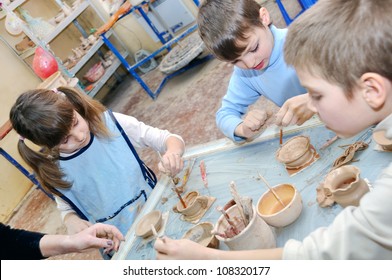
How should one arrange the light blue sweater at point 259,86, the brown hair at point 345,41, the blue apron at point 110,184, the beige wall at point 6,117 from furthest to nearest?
1. the beige wall at point 6,117
2. the blue apron at point 110,184
3. the light blue sweater at point 259,86
4. the brown hair at point 345,41

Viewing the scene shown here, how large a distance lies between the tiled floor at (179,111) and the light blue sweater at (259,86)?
4.61 ft

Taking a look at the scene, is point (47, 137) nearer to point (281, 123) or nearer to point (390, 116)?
point (281, 123)

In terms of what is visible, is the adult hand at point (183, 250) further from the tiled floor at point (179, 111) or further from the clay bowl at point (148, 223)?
the tiled floor at point (179, 111)

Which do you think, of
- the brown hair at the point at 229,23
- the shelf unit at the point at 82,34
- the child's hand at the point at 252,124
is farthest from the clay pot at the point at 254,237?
the shelf unit at the point at 82,34

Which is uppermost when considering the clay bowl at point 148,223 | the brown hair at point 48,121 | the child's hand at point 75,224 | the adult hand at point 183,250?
the brown hair at point 48,121

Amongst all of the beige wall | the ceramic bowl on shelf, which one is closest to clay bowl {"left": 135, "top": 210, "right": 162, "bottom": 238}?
the beige wall

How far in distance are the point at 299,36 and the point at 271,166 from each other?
568 mm

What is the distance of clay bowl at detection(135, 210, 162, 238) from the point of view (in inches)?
51.5

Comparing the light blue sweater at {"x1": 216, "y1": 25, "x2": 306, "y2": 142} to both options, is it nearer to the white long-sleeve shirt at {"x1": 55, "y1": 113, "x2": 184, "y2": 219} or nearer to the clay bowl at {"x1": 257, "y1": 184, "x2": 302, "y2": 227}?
the white long-sleeve shirt at {"x1": 55, "y1": 113, "x2": 184, "y2": 219}

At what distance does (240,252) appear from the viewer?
893mm

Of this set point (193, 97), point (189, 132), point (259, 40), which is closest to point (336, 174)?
point (259, 40)

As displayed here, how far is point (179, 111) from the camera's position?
404 cm

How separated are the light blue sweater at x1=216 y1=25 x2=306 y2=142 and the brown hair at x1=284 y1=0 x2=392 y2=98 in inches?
26.1

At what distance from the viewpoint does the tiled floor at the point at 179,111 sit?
11.3 ft
